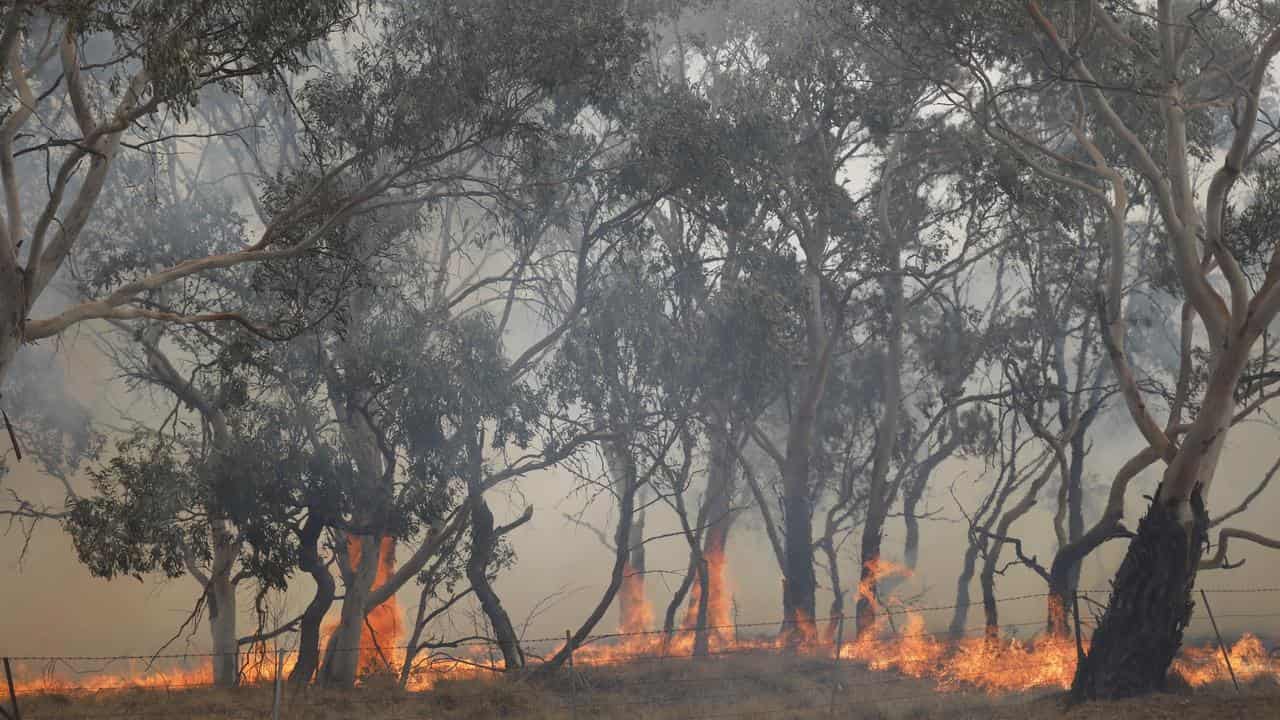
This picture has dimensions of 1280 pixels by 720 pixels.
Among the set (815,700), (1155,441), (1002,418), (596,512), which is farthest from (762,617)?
(1155,441)

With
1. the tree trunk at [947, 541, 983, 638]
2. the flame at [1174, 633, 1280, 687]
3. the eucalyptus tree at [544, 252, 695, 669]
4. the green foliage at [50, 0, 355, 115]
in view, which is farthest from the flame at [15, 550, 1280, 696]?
the green foliage at [50, 0, 355, 115]

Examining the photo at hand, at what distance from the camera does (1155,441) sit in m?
9.88

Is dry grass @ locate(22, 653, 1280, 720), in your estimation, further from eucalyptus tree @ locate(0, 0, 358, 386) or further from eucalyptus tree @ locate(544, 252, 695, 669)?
eucalyptus tree @ locate(0, 0, 358, 386)

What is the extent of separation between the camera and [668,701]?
42.6 feet

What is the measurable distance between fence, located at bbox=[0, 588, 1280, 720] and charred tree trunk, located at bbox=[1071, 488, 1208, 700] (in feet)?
1.57

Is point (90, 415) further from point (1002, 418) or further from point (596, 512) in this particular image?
point (596, 512)

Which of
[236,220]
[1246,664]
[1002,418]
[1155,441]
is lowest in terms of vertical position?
[1246,664]

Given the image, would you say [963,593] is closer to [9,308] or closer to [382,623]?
[382,623]

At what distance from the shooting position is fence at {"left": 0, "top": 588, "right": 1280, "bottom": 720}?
36.8 ft

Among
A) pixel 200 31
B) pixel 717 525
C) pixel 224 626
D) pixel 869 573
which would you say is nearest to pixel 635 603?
pixel 717 525

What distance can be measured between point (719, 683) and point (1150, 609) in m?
6.09

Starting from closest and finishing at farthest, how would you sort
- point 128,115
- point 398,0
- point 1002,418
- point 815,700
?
point 128,115 < point 815,700 < point 398,0 < point 1002,418

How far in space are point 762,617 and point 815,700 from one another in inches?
959

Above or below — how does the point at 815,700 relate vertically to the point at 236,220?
below
